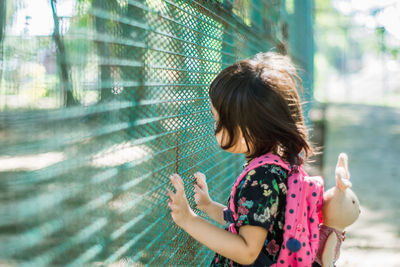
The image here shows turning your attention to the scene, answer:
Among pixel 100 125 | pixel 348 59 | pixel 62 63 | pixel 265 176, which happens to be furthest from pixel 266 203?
pixel 348 59

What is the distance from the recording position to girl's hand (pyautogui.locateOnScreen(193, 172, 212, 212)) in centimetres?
192

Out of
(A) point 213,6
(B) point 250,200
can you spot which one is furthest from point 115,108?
(A) point 213,6

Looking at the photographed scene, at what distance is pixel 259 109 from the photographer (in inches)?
65.1

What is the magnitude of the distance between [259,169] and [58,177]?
761mm

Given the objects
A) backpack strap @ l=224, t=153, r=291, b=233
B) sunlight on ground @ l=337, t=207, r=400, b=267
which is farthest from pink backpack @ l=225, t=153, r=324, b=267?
sunlight on ground @ l=337, t=207, r=400, b=267

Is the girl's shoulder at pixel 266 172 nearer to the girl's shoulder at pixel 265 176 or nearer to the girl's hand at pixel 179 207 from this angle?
the girl's shoulder at pixel 265 176

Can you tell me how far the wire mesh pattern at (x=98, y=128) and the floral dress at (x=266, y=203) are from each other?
0.95ft

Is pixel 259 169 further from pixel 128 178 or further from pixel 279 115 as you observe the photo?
pixel 128 178

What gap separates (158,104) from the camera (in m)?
1.62

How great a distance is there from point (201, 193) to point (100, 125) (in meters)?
0.81

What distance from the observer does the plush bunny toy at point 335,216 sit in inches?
65.0

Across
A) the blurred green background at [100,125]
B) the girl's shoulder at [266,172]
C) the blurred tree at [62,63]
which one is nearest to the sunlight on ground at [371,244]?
the blurred green background at [100,125]

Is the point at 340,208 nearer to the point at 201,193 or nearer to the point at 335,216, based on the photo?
the point at 335,216

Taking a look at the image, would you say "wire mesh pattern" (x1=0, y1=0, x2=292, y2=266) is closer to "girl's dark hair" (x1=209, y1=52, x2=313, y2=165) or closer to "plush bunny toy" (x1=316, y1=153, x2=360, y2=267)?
"girl's dark hair" (x1=209, y1=52, x2=313, y2=165)
